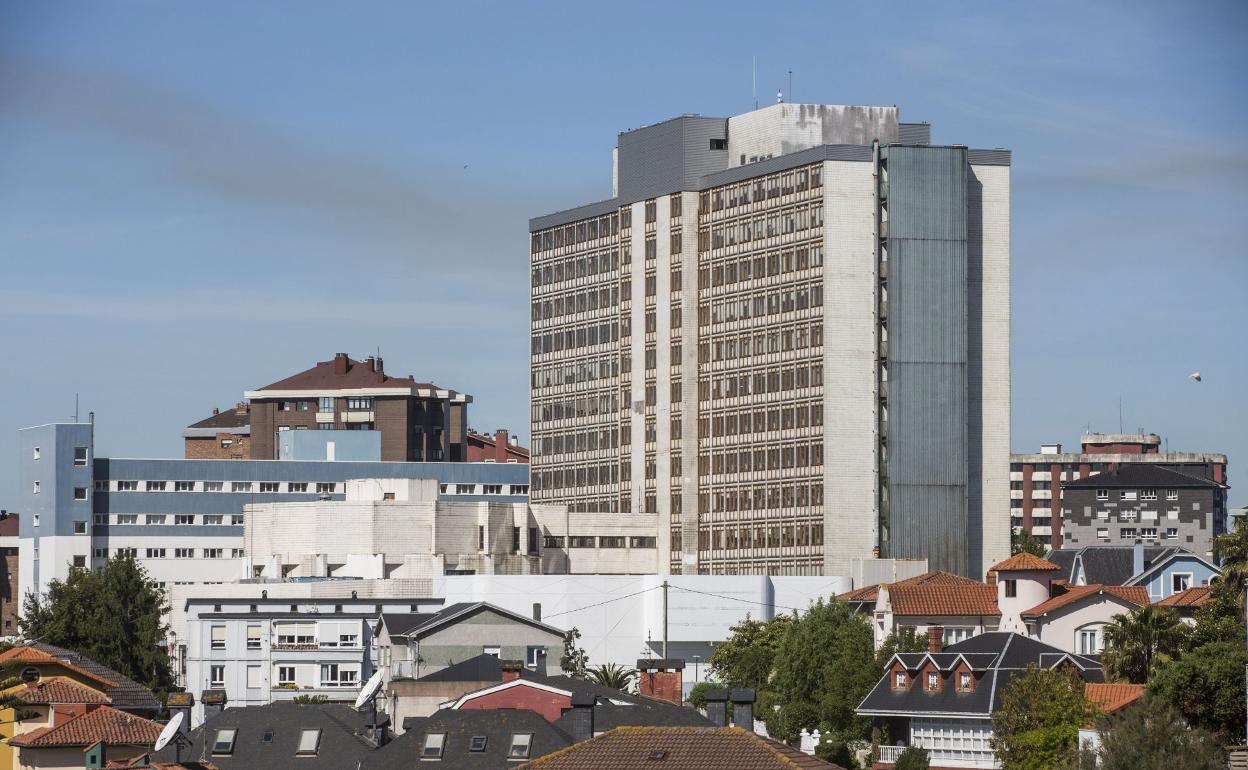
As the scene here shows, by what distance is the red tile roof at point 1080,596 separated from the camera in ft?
443

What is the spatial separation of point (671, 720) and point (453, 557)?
110 meters

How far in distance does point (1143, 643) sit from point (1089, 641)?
69.4 feet

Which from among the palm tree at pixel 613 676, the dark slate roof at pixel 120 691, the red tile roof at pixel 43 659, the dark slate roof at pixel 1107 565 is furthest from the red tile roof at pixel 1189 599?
the red tile roof at pixel 43 659

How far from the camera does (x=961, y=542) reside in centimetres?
19100

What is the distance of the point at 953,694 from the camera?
4402 inches

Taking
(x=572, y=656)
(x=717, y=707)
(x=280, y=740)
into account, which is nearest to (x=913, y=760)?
(x=717, y=707)

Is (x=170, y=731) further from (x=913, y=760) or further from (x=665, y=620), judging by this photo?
(x=665, y=620)

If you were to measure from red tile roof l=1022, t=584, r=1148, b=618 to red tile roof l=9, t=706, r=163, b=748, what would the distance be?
5366 centimetres

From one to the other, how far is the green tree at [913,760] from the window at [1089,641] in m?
27.0

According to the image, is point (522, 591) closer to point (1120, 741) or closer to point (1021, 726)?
point (1021, 726)

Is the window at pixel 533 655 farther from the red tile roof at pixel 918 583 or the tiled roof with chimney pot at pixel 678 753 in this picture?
the tiled roof with chimney pot at pixel 678 753

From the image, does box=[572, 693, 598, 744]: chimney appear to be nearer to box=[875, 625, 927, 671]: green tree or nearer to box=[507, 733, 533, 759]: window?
box=[507, 733, 533, 759]: window

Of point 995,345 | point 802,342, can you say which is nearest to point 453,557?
point 802,342

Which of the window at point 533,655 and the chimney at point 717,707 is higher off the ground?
the chimney at point 717,707
